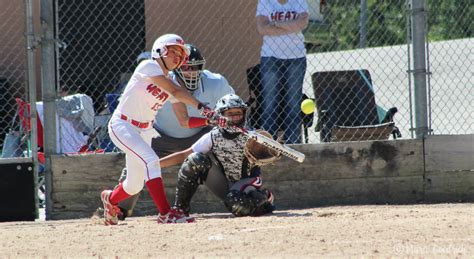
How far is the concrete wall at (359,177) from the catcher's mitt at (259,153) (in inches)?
35.0

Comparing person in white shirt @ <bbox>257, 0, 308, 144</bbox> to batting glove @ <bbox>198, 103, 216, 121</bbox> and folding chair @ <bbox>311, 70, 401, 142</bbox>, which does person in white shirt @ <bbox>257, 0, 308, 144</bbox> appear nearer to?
folding chair @ <bbox>311, 70, 401, 142</bbox>

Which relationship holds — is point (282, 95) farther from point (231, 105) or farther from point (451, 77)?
point (451, 77)

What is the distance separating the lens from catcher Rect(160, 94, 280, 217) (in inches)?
326

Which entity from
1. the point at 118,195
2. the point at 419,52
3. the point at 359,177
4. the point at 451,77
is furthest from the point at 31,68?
the point at 451,77

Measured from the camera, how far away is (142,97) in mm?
7980

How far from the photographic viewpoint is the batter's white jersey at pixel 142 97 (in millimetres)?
7957

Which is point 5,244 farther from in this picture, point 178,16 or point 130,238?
point 178,16

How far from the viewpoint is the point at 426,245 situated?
5.86 metres

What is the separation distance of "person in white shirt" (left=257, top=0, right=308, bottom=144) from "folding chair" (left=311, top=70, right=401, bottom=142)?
551 millimetres

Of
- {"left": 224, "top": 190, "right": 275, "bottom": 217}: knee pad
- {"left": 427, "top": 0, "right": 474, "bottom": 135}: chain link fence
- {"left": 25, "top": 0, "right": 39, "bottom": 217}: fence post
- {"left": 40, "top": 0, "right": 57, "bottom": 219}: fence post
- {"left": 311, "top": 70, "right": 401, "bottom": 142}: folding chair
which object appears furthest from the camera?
{"left": 427, "top": 0, "right": 474, "bottom": 135}: chain link fence

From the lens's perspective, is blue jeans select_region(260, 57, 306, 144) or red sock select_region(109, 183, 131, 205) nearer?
red sock select_region(109, 183, 131, 205)

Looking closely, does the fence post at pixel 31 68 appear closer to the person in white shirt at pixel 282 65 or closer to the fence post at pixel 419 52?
the person in white shirt at pixel 282 65

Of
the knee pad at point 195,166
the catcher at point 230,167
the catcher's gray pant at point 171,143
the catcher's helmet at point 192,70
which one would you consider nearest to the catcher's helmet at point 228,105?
the catcher at point 230,167

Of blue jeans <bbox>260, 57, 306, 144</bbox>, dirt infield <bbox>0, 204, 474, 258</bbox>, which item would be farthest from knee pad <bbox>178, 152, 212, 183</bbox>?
blue jeans <bbox>260, 57, 306, 144</bbox>
